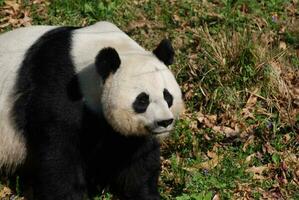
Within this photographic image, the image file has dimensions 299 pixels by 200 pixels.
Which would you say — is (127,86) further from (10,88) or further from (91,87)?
(10,88)

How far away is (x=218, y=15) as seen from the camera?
7.85 m

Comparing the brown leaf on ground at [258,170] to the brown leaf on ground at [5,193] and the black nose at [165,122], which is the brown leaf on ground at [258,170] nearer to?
the black nose at [165,122]

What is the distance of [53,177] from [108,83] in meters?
0.92

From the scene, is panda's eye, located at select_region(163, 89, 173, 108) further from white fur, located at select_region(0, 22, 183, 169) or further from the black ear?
the black ear

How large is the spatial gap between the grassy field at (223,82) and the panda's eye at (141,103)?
39.4 inches

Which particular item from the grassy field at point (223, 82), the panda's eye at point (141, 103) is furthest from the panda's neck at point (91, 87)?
the grassy field at point (223, 82)

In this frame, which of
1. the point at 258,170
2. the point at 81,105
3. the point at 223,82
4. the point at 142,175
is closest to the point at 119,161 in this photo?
the point at 142,175

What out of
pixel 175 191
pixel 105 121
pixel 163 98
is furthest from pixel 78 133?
pixel 175 191

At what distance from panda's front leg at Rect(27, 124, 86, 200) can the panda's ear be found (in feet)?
1.77

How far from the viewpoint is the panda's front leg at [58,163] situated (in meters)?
4.84

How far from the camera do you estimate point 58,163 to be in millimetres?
4902

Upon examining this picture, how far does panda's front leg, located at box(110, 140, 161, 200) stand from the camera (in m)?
5.26

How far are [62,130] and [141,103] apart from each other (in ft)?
2.28

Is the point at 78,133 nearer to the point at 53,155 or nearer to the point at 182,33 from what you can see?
the point at 53,155
